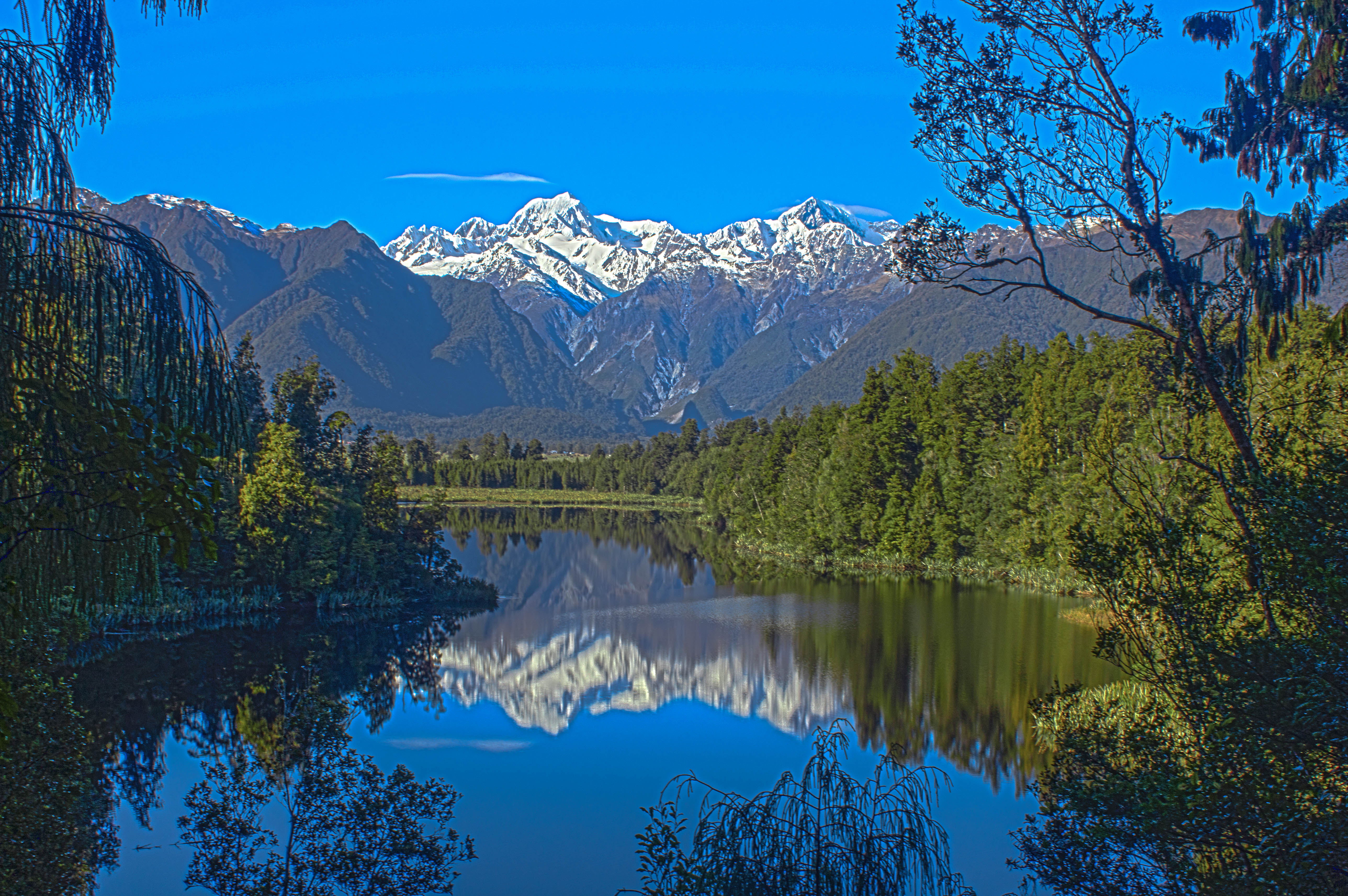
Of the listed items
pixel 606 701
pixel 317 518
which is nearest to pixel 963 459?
pixel 606 701

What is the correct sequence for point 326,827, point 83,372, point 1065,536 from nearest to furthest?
1. point 83,372
2. point 326,827
3. point 1065,536

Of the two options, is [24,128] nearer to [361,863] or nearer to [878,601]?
[361,863]

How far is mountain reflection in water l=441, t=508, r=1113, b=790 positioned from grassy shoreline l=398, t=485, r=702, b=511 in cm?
6384

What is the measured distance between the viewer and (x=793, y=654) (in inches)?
1446

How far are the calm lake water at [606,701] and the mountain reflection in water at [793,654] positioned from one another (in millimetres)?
135

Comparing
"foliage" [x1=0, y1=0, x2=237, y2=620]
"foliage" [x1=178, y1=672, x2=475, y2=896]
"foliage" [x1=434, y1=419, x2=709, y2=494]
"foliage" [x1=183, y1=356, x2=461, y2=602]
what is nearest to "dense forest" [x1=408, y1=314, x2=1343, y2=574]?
"foliage" [x1=178, y1=672, x2=475, y2=896]

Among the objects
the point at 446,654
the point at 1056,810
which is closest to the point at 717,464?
the point at 446,654

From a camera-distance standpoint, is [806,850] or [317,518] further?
[317,518]

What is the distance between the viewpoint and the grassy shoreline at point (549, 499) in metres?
124

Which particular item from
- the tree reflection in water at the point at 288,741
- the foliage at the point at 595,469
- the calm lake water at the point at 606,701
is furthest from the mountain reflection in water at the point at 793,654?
the foliage at the point at 595,469

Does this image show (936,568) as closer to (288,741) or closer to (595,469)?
(288,741)

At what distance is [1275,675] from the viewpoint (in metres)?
9.77

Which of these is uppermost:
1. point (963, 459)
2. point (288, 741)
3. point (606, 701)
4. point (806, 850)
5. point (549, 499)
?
point (963, 459)

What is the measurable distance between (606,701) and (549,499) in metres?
108
